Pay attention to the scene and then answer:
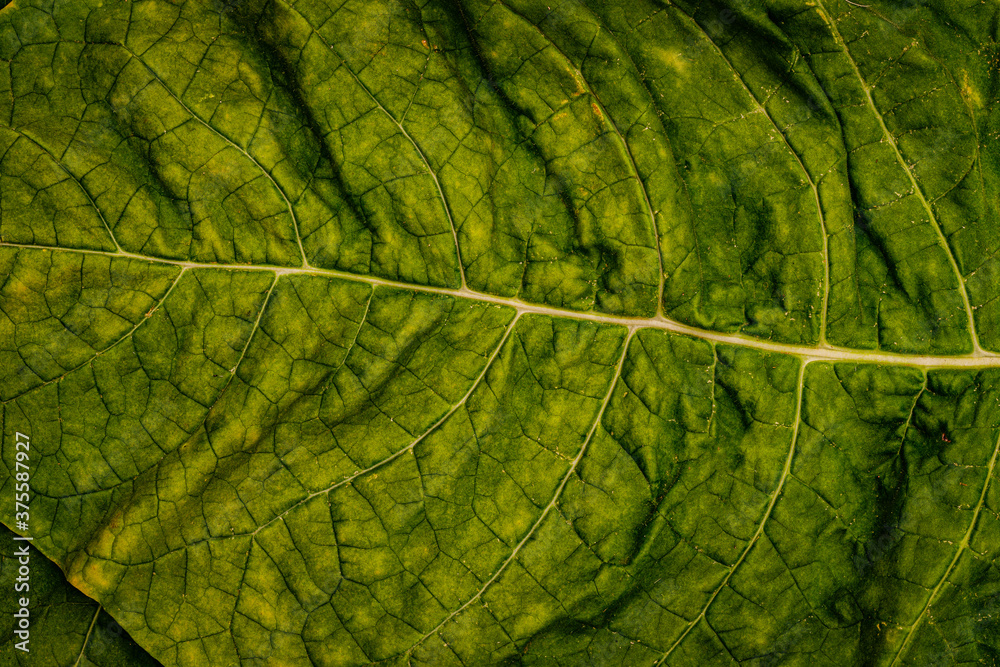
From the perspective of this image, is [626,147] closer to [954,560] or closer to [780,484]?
[780,484]

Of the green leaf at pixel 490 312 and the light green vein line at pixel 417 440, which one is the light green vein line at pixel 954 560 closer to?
the green leaf at pixel 490 312

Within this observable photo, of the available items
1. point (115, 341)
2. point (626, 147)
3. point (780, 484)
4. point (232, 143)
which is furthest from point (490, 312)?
point (115, 341)

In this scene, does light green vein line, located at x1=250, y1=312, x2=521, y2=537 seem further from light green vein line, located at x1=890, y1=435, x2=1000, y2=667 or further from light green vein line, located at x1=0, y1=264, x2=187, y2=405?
light green vein line, located at x1=890, y1=435, x2=1000, y2=667

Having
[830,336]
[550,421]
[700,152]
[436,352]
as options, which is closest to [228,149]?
[436,352]

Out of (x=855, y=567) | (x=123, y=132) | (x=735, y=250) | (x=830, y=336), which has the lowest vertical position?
(x=855, y=567)

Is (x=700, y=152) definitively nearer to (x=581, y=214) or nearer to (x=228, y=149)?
(x=581, y=214)
